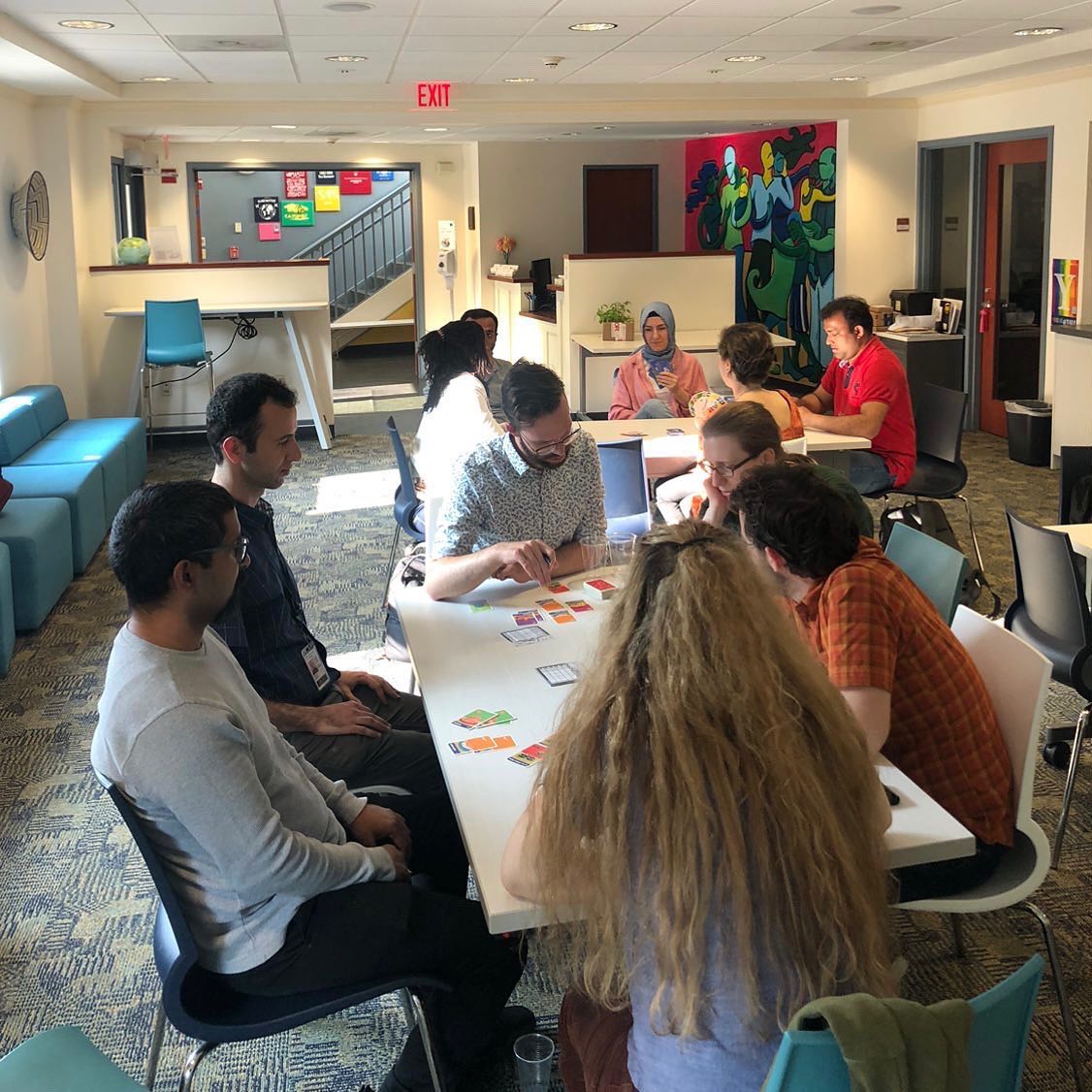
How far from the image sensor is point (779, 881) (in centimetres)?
146

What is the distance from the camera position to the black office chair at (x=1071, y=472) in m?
4.20

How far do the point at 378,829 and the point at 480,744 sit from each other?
11.0 inches

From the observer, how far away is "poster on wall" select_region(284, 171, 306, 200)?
17359 millimetres

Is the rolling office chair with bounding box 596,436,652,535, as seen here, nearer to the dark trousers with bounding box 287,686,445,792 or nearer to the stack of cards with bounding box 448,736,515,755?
the dark trousers with bounding box 287,686,445,792

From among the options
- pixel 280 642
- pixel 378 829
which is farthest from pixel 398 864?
pixel 280 642

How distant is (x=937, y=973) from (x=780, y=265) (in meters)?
10.7

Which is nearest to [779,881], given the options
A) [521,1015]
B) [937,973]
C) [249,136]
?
[521,1015]

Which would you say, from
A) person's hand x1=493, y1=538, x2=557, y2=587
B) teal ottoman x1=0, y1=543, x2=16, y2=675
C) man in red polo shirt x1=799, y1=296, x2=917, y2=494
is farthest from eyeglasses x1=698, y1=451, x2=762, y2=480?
teal ottoman x1=0, y1=543, x2=16, y2=675

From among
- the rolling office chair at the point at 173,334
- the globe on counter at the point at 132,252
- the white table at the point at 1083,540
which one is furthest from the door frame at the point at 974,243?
the globe on counter at the point at 132,252

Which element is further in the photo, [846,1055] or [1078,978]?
[1078,978]

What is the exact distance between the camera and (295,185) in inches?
685

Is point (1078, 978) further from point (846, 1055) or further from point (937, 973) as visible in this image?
point (846, 1055)

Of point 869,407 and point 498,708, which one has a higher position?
point 869,407

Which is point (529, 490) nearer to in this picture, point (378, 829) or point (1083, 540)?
point (378, 829)
